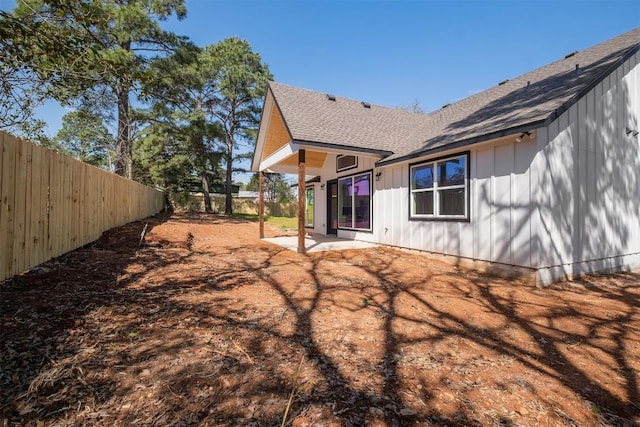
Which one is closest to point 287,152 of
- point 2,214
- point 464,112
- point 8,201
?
point 464,112

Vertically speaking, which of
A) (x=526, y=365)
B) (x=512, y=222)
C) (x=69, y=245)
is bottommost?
(x=526, y=365)

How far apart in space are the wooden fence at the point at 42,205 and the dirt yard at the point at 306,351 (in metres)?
0.42

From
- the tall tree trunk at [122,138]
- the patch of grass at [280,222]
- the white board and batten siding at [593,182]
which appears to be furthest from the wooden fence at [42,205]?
the patch of grass at [280,222]

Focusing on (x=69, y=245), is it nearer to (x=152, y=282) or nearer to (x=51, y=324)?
(x=152, y=282)

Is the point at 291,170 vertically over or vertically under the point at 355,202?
over

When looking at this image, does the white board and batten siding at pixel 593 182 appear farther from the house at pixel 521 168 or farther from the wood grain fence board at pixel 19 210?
the wood grain fence board at pixel 19 210

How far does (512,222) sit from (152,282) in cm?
627

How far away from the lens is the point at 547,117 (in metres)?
4.57

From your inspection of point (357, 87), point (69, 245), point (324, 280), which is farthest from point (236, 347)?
point (357, 87)

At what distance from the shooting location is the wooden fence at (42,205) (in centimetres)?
373

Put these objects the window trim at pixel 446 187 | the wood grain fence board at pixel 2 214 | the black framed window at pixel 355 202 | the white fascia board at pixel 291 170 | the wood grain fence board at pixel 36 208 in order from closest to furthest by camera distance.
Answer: the wood grain fence board at pixel 2 214 < the wood grain fence board at pixel 36 208 < the window trim at pixel 446 187 < the black framed window at pixel 355 202 < the white fascia board at pixel 291 170

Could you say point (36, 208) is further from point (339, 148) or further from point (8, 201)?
point (339, 148)

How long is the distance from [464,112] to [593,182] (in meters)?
3.93

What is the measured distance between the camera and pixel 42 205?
450 centimetres
